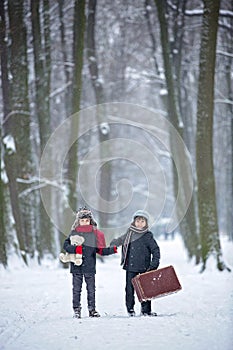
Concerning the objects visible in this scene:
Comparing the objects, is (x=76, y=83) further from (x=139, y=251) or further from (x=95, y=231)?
(x=139, y=251)

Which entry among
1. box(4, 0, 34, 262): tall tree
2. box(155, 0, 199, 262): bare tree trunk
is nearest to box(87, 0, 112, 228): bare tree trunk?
box(155, 0, 199, 262): bare tree trunk

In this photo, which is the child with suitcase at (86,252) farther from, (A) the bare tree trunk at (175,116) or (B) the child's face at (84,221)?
(A) the bare tree trunk at (175,116)

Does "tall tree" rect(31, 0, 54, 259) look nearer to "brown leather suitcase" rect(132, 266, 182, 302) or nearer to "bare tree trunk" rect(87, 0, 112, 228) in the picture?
"bare tree trunk" rect(87, 0, 112, 228)

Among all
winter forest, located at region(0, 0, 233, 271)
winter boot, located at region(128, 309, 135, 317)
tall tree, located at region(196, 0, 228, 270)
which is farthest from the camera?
winter forest, located at region(0, 0, 233, 271)

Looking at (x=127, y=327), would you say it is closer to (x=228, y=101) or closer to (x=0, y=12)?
(x=0, y=12)

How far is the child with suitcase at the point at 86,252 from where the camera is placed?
793 cm

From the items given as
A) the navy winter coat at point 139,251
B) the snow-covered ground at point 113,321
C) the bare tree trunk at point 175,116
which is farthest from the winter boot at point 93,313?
the bare tree trunk at point 175,116

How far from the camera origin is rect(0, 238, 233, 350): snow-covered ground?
19.6ft

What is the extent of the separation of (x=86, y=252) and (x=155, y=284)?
1.09 meters

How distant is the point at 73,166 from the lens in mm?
18641

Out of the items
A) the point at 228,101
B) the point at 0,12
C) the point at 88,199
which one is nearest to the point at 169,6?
the point at 228,101

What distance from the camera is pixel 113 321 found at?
282 inches

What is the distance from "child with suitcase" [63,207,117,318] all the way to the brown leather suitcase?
61 centimetres

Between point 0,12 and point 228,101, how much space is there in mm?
9153
